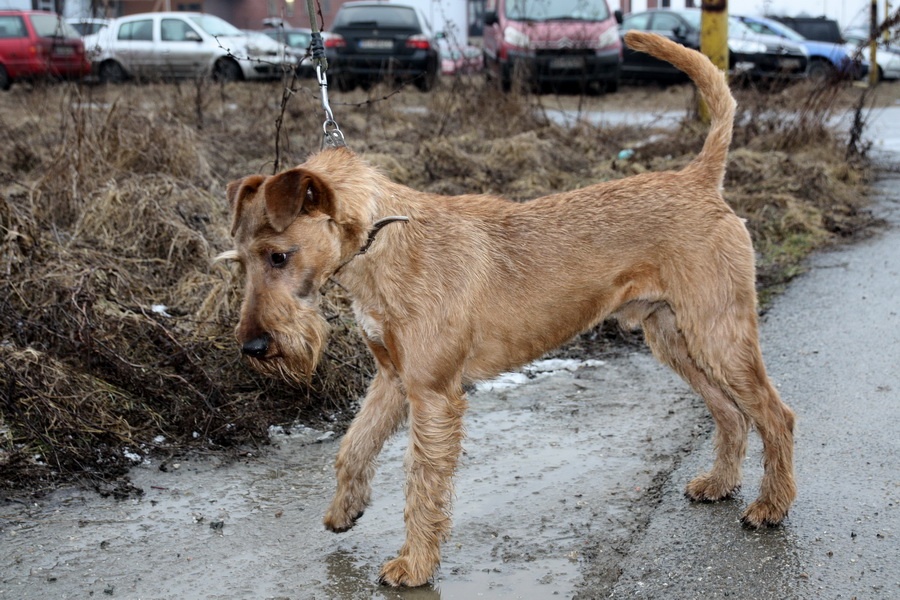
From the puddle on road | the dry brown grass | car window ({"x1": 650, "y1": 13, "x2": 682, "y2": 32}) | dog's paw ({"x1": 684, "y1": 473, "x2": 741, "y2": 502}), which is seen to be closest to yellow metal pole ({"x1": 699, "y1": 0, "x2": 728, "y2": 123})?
the dry brown grass

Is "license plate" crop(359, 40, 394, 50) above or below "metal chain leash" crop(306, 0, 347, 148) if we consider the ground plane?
above

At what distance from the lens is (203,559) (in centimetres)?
378

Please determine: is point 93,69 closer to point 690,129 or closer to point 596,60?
point 690,129

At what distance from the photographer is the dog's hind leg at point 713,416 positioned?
14.0 feet

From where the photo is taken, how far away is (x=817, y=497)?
4191mm

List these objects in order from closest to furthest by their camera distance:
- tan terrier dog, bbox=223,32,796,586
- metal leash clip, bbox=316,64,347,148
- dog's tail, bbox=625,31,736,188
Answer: tan terrier dog, bbox=223,32,796,586
metal leash clip, bbox=316,64,347,148
dog's tail, bbox=625,31,736,188

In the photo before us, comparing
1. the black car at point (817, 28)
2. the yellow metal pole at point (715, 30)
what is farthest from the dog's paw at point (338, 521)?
the black car at point (817, 28)

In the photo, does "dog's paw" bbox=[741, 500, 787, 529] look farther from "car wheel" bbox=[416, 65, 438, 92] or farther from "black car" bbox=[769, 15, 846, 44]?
"black car" bbox=[769, 15, 846, 44]

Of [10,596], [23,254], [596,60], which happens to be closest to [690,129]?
[596,60]

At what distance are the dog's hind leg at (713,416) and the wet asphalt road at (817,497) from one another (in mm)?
85

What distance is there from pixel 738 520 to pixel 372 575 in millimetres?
1526

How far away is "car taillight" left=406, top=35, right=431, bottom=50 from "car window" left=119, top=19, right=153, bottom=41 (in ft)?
21.5

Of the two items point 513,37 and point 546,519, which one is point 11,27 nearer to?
point 513,37

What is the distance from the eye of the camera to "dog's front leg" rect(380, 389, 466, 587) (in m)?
3.64
